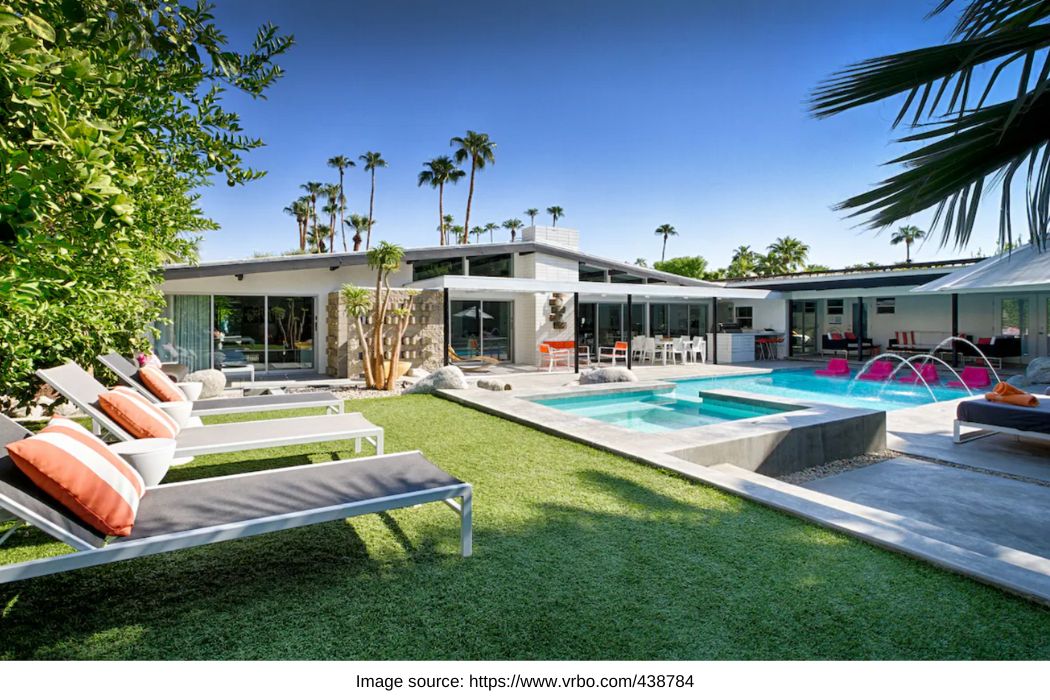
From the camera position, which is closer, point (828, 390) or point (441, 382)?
point (441, 382)

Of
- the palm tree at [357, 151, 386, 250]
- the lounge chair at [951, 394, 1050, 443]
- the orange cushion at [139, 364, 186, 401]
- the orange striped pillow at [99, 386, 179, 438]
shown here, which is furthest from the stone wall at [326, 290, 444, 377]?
the palm tree at [357, 151, 386, 250]

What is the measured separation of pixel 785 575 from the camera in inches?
131

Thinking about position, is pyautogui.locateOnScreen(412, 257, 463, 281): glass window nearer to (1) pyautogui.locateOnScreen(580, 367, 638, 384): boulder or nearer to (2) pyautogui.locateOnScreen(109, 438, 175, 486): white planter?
(1) pyautogui.locateOnScreen(580, 367, 638, 384): boulder

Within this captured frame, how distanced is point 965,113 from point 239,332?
1575 centimetres

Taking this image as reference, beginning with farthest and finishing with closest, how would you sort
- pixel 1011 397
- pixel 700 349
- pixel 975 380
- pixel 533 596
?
pixel 700 349, pixel 975 380, pixel 1011 397, pixel 533 596

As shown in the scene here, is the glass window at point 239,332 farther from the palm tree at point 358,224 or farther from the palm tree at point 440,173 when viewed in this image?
the palm tree at point 358,224

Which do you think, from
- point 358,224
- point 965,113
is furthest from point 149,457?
point 358,224

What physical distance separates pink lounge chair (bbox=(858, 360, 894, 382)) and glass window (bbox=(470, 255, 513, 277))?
37.5ft

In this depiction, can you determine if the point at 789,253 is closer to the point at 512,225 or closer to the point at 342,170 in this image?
the point at 512,225

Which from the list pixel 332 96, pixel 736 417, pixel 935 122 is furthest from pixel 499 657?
pixel 332 96

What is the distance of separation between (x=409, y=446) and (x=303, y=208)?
53.1 meters

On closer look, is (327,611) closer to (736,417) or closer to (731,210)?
(736,417)

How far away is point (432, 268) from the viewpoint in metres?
18.0

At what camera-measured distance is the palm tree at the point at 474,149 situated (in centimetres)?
3841
